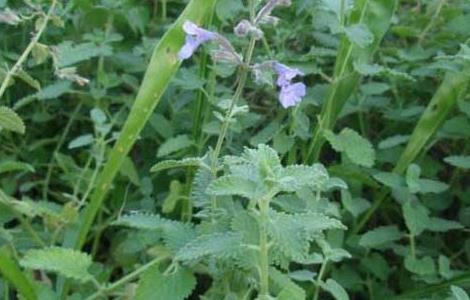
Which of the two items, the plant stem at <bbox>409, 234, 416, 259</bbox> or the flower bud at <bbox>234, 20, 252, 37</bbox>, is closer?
the flower bud at <bbox>234, 20, 252, 37</bbox>

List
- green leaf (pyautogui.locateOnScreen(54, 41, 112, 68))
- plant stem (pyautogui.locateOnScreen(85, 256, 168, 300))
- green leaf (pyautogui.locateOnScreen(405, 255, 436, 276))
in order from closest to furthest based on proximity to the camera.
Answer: plant stem (pyautogui.locateOnScreen(85, 256, 168, 300)), green leaf (pyautogui.locateOnScreen(405, 255, 436, 276)), green leaf (pyautogui.locateOnScreen(54, 41, 112, 68))

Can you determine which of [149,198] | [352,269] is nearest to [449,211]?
[352,269]

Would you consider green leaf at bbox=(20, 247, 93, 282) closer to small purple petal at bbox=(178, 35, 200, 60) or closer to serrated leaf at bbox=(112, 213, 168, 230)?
serrated leaf at bbox=(112, 213, 168, 230)

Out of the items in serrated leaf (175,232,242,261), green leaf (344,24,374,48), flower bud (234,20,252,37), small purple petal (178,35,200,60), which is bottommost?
serrated leaf (175,232,242,261)

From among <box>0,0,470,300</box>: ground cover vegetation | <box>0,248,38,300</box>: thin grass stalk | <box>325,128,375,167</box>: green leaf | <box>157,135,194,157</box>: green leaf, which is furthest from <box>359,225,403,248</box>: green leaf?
<box>0,248,38,300</box>: thin grass stalk

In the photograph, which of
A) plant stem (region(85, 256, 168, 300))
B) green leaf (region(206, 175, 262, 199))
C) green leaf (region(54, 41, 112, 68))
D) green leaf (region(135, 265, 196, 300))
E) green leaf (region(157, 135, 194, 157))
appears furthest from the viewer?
green leaf (region(54, 41, 112, 68))

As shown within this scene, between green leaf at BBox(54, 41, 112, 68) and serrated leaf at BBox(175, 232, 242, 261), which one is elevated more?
serrated leaf at BBox(175, 232, 242, 261)

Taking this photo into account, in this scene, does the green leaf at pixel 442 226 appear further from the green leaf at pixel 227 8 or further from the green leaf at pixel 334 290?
the green leaf at pixel 227 8
